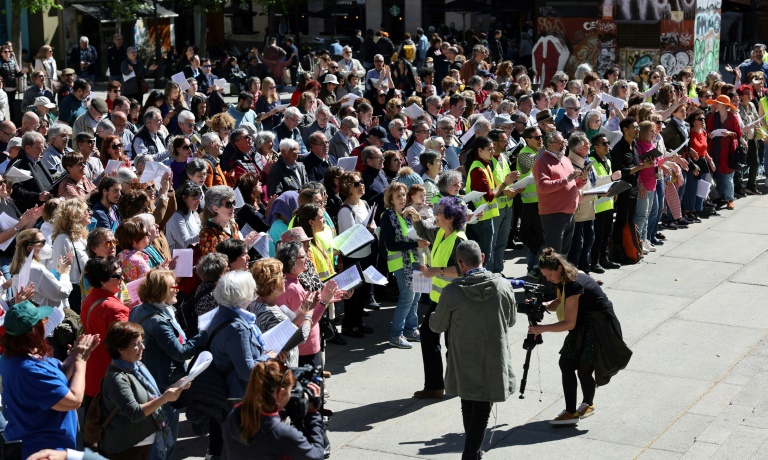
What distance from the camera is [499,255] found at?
13367 mm

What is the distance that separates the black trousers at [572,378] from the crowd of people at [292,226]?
19 millimetres

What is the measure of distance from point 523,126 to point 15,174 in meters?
6.72

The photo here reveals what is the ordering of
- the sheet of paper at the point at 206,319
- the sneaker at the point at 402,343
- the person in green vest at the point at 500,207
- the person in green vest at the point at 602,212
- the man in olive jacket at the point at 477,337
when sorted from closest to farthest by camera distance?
the sheet of paper at the point at 206,319, the man in olive jacket at the point at 477,337, the sneaker at the point at 402,343, the person in green vest at the point at 500,207, the person in green vest at the point at 602,212

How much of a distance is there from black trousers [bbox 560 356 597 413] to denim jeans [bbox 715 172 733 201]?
914 centimetres

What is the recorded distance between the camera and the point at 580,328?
888cm

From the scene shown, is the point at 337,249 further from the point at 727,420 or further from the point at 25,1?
the point at 25,1

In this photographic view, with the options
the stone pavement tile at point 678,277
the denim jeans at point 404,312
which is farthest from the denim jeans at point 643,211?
the denim jeans at point 404,312

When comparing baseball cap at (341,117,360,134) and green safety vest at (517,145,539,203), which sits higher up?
baseball cap at (341,117,360,134)

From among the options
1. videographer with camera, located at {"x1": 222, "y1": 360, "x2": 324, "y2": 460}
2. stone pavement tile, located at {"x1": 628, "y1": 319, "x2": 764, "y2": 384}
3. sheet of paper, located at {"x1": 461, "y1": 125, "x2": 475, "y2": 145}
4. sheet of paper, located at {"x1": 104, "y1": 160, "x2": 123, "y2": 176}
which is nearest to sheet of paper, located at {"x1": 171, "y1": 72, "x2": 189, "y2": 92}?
sheet of paper, located at {"x1": 461, "y1": 125, "x2": 475, "y2": 145}

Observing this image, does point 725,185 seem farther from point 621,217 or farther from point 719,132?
A: point 621,217

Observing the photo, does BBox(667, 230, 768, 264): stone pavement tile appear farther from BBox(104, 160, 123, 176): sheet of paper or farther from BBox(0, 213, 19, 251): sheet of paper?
BBox(0, 213, 19, 251): sheet of paper

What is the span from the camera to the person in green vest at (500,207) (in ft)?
42.8

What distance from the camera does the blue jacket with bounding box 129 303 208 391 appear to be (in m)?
7.55

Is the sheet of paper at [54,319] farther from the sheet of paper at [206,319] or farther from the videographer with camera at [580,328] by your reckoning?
the videographer with camera at [580,328]
